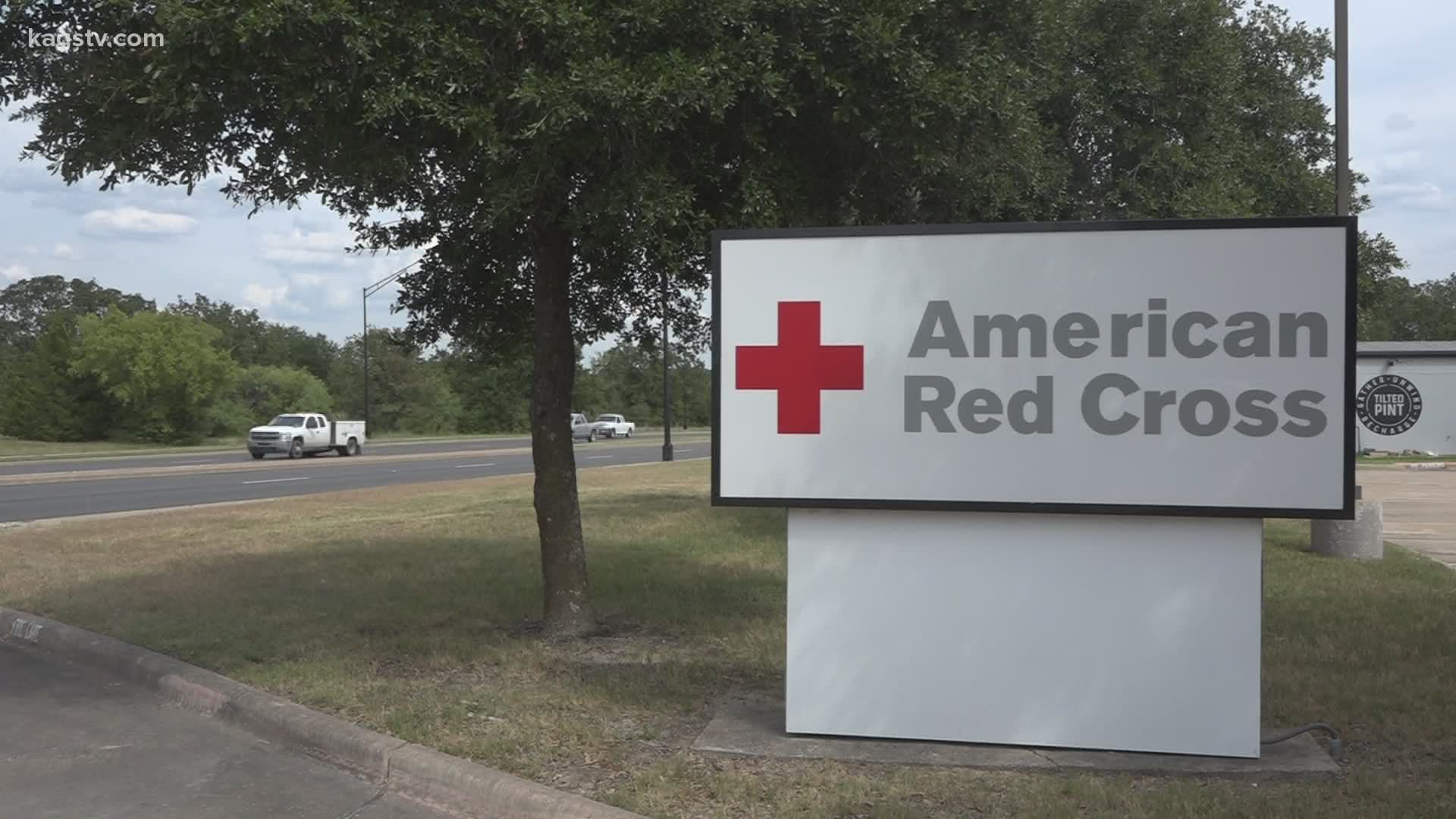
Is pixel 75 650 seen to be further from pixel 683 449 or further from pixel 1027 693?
pixel 683 449

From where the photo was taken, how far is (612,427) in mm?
75625

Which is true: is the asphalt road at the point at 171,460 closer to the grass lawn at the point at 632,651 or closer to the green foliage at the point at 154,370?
the green foliage at the point at 154,370

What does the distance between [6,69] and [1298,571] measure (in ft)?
35.4

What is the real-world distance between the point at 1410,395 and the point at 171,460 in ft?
128

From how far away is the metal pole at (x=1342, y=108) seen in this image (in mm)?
12305

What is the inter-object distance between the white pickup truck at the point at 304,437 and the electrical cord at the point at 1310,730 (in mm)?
39889

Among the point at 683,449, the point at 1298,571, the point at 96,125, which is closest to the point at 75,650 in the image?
the point at 96,125

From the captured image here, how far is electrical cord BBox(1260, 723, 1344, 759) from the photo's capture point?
5.54 m

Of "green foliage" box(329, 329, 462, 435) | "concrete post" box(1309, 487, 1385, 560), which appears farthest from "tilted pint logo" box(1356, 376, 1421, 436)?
"green foliage" box(329, 329, 462, 435)

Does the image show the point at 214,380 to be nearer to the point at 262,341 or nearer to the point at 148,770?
the point at 262,341

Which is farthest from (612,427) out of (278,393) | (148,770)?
(148,770)

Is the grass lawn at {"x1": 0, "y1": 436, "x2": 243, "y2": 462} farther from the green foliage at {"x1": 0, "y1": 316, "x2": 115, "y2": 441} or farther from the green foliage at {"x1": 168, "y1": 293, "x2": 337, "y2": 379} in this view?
the green foliage at {"x1": 168, "y1": 293, "x2": 337, "y2": 379}

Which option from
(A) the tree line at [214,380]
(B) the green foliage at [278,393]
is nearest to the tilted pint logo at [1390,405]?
(A) the tree line at [214,380]

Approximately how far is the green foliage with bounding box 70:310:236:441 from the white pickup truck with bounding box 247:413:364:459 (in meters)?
20.3
